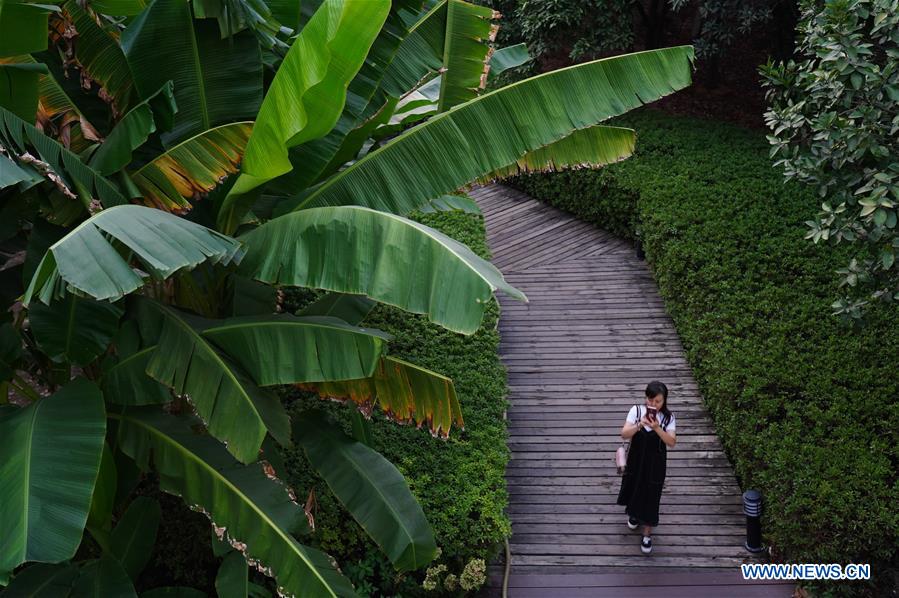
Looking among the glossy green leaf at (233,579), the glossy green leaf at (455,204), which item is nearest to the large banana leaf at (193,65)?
the glossy green leaf at (455,204)

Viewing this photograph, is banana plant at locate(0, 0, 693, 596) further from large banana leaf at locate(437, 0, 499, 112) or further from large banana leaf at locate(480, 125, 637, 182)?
large banana leaf at locate(480, 125, 637, 182)

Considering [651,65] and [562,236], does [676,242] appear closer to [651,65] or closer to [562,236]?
[562,236]

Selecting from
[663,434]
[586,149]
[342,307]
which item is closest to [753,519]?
[663,434]

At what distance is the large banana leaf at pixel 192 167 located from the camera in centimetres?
510

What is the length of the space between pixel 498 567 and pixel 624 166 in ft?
24.4

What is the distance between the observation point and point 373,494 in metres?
5.73

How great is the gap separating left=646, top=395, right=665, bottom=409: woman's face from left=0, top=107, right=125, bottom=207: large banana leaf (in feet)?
14.2

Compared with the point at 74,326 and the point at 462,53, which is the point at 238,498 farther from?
the point at 462,53

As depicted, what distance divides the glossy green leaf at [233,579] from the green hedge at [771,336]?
4.45m

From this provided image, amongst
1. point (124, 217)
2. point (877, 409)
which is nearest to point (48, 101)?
point (124, 217)

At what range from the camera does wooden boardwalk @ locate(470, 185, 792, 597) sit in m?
7.61

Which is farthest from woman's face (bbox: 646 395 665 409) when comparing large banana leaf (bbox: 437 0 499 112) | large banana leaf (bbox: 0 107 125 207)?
large banana leaf (bbox: 0 107 125 207)

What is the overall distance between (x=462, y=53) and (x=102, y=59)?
7.23ft

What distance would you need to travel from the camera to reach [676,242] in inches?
445
